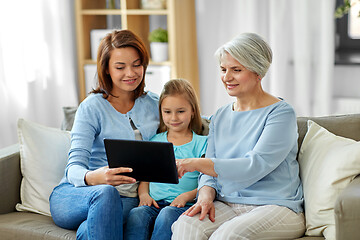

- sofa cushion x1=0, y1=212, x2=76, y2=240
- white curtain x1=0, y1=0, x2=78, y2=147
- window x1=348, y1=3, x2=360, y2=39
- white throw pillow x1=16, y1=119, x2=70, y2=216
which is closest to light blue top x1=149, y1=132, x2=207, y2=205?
sofa cushion x1=0, y1=212, x2=76, y2=240

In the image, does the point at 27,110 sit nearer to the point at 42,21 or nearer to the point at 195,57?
the point at 42,21

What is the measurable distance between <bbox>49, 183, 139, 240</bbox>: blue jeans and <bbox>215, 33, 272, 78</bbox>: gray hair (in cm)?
65

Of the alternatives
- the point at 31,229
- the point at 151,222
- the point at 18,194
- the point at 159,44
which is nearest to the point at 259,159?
the point at 151,222

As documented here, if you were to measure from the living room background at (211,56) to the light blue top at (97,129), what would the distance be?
1.52m

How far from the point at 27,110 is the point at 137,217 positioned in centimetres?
198

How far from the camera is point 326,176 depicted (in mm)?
1886

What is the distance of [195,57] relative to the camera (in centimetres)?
391

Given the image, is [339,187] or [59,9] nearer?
[339,187]

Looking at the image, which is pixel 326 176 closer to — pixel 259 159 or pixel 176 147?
pixel 259 159

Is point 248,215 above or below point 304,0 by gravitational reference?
below

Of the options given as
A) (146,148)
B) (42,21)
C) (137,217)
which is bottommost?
(137,217)

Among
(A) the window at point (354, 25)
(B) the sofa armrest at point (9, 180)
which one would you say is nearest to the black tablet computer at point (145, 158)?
(B) the sofa armrest at point (9, 180)

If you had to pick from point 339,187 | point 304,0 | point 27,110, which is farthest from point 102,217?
point 304,0

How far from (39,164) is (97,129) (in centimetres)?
34
